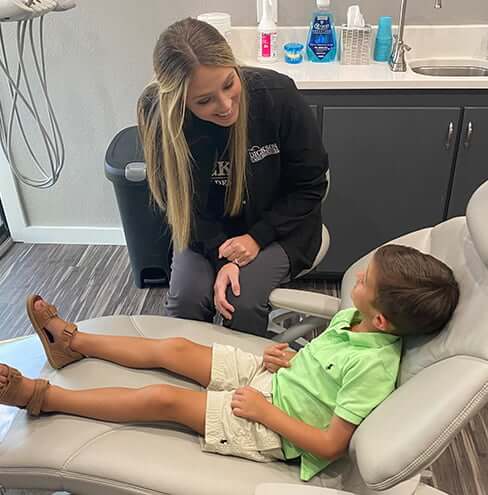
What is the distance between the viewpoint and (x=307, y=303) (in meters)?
1.39

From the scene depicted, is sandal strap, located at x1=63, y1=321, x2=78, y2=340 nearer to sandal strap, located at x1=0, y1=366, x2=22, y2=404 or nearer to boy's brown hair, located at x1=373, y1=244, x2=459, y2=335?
sandal strap, located at x1=0, y1=366, x2=22, y2=404

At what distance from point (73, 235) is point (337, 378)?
6.22 feet

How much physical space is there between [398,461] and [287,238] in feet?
2.66

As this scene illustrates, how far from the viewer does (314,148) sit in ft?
5.03

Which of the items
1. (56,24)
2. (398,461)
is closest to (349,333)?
(398,461)

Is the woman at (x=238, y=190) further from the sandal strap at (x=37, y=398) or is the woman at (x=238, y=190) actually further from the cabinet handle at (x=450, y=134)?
the cabinet handle at (x=450, y=134)

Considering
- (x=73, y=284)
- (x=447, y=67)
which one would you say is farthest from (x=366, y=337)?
(x=73, y=284)

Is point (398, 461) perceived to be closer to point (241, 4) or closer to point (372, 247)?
point (372, 247)

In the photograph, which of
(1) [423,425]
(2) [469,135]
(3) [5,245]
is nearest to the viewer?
(1) [423,425]

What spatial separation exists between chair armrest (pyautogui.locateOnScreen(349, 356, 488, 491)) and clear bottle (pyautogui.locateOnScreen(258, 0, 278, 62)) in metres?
1.54

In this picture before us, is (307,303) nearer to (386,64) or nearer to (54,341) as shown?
(54,341)

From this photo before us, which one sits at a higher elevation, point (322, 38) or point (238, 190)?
point (322, 38)

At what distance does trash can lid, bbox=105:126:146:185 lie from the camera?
6.62ft

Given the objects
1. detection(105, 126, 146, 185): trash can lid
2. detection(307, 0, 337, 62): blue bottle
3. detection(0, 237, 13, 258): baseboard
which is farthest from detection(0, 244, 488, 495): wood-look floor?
detection(307, 0, 337, 62): blue bottle
